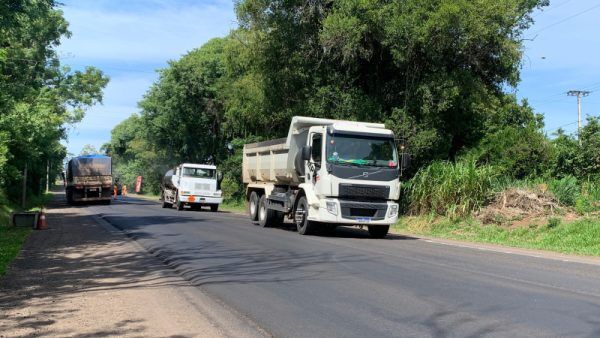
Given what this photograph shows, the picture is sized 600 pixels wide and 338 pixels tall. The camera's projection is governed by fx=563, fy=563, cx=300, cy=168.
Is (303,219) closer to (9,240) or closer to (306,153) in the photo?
(306,153)

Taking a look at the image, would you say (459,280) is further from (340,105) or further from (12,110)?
(12,110)

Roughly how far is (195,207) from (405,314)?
100 ft

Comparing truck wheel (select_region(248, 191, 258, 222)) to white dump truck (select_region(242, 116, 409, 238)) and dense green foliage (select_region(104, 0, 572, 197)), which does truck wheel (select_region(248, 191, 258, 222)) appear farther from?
dense green foliage (select_region(104, 0, 572, 197))

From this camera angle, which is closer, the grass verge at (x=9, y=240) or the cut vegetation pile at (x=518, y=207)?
the grass verge at (x=9, y=240)

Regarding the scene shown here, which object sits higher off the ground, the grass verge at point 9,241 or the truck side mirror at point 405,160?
the truck side mirror at point 405,160

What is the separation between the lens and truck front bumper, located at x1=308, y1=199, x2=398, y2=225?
1602cm

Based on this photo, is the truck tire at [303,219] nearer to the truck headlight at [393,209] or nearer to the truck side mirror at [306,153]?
the truck side mirror at [306,153]

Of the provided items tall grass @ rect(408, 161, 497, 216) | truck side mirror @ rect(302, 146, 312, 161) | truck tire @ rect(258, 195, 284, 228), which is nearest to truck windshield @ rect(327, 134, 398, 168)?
truck side mirror @ rect(302, 146, 312, 161)

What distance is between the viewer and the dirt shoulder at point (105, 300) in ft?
20.1

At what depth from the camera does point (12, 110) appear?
2280 centimetres

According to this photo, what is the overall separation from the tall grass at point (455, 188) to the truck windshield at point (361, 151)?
4805 millimetres

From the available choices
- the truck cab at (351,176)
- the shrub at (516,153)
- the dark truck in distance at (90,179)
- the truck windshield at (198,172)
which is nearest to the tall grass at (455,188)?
the shrub at (516,153)

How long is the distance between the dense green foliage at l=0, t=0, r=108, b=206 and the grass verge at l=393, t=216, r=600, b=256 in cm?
1418

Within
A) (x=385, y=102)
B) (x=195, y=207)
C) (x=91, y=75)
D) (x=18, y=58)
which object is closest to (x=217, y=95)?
(x=91, y=75)
